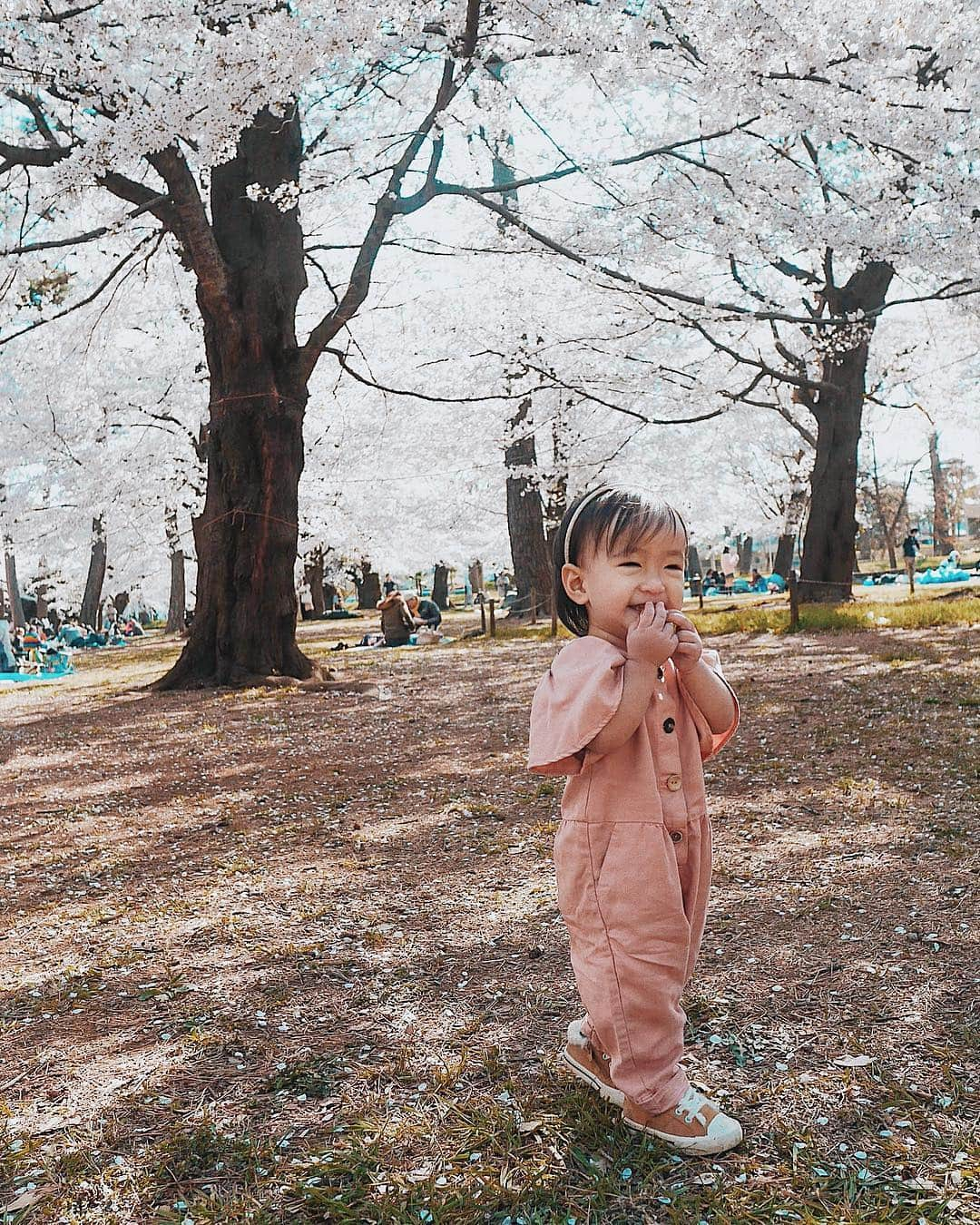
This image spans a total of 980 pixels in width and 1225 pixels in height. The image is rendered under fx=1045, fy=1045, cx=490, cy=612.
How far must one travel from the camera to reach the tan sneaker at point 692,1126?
227 cm

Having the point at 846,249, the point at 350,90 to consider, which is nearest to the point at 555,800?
the point at 846,249

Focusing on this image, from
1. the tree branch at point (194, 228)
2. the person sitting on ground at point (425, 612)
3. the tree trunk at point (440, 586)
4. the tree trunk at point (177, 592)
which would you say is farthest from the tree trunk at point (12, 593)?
the tree branch at point (194, 228)

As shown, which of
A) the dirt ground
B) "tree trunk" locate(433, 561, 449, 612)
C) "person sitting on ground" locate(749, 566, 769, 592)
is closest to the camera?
the dirt ground

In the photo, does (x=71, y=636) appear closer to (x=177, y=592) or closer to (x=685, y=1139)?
(x=177, y=592)

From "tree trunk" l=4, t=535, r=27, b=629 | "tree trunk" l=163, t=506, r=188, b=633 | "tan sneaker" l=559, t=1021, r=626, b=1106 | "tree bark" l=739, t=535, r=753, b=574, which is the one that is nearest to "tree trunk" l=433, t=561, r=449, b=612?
"tree trunk" l=163, t=506, r=188, b=633

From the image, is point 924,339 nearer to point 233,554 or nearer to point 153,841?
point 233,554

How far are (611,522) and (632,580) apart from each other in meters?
0.14

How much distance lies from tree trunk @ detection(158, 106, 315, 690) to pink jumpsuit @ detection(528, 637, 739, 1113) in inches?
325

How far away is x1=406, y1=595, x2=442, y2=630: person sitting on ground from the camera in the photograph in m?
18.7

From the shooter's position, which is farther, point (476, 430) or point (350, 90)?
point (476, 430)

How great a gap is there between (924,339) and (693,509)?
38.7ft

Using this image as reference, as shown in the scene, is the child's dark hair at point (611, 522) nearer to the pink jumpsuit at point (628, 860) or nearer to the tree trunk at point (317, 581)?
the pink jumpsuit at point (628, 860)

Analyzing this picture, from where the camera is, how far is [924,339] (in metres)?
20.0

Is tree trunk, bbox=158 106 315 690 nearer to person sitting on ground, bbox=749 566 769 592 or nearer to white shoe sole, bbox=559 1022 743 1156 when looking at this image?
white shoe sole, bbox=559 1022 743 1156
